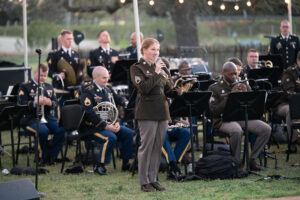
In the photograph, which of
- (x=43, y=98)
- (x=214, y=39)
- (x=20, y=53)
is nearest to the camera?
(x=43, y=98)

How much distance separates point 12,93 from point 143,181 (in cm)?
416

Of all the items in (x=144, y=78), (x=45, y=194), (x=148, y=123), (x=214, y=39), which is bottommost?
(x=45, y=194)

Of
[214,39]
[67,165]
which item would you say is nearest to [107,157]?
→ [67,165]

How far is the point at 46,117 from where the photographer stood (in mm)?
10477

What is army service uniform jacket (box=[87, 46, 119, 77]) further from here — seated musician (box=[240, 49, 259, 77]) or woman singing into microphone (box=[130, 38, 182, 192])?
woman singing into microphone (box=[130, 38, 182, 192])

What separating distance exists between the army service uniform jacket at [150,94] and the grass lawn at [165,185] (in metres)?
1.00

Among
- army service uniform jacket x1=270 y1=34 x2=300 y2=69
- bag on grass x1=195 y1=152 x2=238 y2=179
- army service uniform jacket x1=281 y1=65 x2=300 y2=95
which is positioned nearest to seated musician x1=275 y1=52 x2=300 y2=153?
army service uniform jacket x1=281 y1=65 x2=300 y2=95

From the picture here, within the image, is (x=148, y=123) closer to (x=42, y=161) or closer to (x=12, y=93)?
(x=42, y=161)

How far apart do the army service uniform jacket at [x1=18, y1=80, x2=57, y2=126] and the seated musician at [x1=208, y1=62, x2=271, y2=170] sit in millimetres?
2926

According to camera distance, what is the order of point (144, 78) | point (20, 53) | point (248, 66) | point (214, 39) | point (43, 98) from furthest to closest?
point (214, 39) < point (20, 53) < point (248, 66) < point (43, 98) < point (144, 78)

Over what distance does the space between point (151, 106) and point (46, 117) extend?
3406 mm

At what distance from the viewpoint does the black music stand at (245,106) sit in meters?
8.45

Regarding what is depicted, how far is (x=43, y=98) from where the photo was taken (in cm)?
1012

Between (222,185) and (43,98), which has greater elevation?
(43,98)
